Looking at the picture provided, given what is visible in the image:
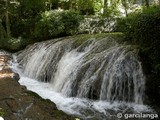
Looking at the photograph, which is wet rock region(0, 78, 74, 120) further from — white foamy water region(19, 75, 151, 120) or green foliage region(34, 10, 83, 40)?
green foliage region(34, 10, 83, 40)

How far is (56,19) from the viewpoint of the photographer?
1683 centimetres

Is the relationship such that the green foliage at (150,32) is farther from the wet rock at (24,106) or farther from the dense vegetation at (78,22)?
the wet rock at (24,106)

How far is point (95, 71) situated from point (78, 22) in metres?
7.15

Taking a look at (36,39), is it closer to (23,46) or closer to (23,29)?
(23,46)

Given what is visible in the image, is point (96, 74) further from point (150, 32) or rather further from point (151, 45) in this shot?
point (150, 32)

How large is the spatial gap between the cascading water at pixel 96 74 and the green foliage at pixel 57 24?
356 cm

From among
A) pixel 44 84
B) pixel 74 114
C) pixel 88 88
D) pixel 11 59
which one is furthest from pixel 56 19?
pixel 74 114

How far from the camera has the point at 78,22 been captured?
16.5 m

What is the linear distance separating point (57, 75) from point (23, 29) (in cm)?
1026

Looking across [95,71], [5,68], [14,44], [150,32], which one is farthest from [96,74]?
[14,44]

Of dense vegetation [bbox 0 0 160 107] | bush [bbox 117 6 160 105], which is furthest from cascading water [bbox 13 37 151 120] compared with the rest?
dense vegetation [bbox 0 0 160 107]

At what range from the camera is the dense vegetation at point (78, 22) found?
→ 8.91 metres

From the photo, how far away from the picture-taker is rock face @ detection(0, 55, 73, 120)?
698 centimetres

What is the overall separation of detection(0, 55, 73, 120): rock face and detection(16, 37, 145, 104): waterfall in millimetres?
1787
